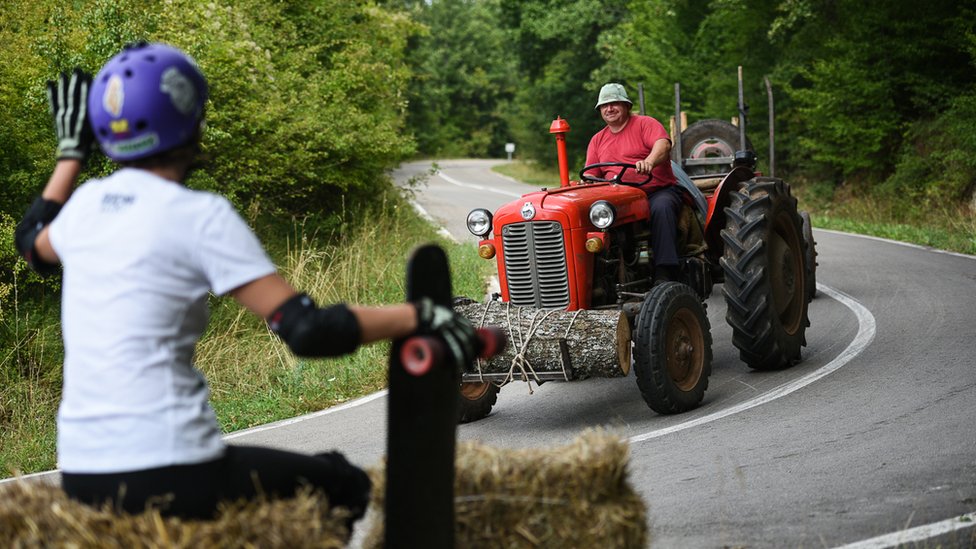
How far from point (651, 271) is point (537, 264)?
1.16 metres

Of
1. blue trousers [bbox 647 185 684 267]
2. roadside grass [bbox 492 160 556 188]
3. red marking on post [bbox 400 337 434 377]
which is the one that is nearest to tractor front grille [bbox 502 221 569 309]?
blue trousers [bbox 647 185 684 267]

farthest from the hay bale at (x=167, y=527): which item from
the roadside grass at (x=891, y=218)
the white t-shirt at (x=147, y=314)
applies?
the roadside grass at (x=891, y=218)

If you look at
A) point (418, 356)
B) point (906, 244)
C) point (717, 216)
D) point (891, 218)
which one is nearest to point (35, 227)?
point (418, 356)

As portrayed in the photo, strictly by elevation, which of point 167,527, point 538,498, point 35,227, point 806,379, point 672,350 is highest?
point 35,227

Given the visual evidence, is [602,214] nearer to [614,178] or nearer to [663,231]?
[663,231]

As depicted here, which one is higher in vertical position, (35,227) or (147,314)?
(35,227)

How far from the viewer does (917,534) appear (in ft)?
17.4

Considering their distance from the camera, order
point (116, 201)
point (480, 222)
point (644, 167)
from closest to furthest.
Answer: point (116, 201) < point (480, 222) < point (644, 167)

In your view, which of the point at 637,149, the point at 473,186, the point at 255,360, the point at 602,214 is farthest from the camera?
the point at 473,186

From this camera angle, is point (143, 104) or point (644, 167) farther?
point (644, 167)

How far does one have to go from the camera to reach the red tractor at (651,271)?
8133 millimetres

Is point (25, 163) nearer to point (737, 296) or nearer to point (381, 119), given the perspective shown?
point (381, 119)

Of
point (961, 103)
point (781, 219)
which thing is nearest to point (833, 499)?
point (781, 219)

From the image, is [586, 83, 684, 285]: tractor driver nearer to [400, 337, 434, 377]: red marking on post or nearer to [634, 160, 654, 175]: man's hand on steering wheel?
[634, 160, 654, 175]: man's hand on steering wheel
